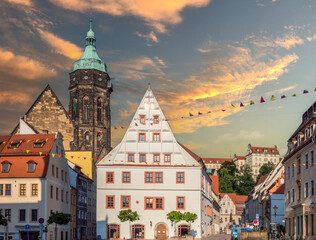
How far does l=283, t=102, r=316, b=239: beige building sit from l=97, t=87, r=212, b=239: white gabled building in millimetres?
13491

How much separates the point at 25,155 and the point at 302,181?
96.1ft

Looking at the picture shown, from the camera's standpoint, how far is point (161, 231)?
65438 millimetres

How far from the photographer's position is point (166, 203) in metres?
66.0

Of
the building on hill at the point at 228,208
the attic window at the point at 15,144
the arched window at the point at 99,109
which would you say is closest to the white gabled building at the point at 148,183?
the attic window at the point at 15,144

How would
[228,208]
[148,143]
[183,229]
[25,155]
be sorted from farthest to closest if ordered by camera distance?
[228,208]
[148,143]
[183,229]
[25,155]

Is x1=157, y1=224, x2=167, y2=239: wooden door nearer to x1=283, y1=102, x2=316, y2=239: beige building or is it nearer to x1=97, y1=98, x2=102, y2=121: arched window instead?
x1=283, y1=102, x2=316, y2=239: beige building

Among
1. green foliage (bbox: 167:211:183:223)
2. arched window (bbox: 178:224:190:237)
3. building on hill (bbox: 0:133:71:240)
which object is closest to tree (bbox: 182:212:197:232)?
green foliage (bbox: 167:211:183:223)

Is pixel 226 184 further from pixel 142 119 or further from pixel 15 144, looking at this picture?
pixel 15 144

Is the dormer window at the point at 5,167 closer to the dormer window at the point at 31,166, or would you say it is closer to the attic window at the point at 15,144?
the dormer window at the point at 31,166

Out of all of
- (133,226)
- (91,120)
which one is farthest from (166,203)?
(91,120)

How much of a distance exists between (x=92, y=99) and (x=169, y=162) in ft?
182

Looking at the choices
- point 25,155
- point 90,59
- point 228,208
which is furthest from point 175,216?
point 228,208

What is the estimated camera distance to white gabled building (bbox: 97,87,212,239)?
6538cm

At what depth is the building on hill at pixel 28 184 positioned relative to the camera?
2200 inches
